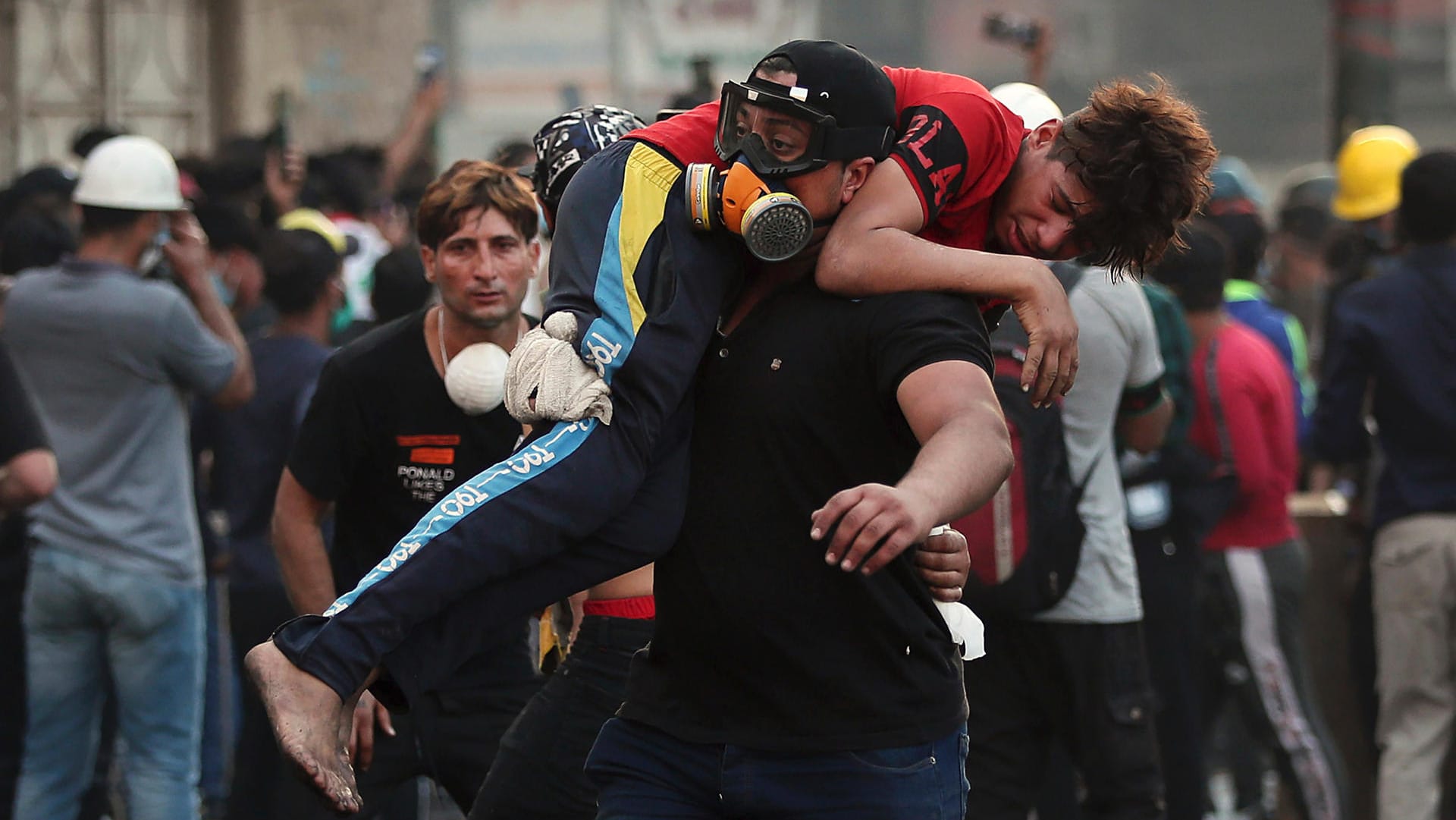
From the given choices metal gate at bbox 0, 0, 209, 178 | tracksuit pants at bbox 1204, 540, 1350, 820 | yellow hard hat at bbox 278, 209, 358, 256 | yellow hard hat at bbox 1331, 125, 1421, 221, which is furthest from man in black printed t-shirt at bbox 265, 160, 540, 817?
metal gate at bbox 0, 0, 209, 178

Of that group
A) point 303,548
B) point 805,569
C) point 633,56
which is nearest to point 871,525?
point 805,569

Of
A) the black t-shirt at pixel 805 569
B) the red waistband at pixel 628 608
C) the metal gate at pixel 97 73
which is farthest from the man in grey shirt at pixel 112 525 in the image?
the metal gate at pixel 97 73

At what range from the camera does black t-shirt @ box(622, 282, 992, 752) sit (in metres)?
2.99

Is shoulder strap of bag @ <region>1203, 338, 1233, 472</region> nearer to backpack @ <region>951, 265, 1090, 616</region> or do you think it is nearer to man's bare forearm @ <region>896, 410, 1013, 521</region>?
backpack @ <region>951, 265, 1090, 616</region>

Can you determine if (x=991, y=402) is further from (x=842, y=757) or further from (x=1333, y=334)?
(x=1333, y=334)

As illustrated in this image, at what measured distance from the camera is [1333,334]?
5980 millimetres

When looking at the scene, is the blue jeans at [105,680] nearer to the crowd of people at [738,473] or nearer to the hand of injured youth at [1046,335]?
the crowd of people at [738,473]

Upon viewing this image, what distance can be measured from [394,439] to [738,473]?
1.55m

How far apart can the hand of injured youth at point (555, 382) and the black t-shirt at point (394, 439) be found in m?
1.30

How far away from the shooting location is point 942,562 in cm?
311

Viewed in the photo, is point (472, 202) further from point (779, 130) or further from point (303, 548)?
point (779, 130)

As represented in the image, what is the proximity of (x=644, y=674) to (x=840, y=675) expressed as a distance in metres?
0.37

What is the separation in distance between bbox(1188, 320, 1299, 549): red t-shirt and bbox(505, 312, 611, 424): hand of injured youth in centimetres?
338

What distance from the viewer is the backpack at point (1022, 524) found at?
15.4 ft
